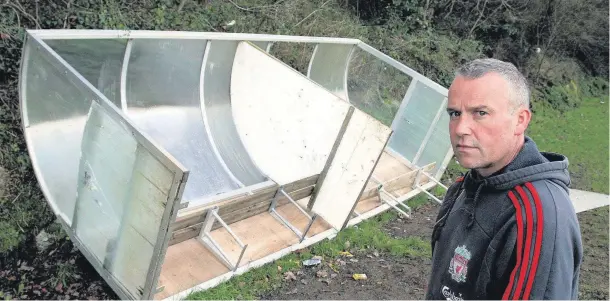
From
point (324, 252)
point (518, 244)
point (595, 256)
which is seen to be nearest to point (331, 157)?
point (324, 252)

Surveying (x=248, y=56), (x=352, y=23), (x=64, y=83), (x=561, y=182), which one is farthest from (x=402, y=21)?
(x=561, y=182)

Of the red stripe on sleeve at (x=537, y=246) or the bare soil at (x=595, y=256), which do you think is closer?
the red stripe on sleeve at (x=537, y=246)

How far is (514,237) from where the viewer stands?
156 cm

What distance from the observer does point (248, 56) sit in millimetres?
6438

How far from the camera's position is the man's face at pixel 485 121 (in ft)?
5.42

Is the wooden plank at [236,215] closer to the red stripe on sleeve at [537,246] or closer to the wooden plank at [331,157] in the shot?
the wooden plank at [331,157]

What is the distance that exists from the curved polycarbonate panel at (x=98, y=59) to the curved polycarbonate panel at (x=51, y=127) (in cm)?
37

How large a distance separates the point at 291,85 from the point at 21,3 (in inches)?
129

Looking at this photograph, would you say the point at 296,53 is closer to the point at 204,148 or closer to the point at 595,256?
the point at 204,148

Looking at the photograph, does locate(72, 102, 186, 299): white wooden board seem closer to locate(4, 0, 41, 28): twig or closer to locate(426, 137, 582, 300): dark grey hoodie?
locate(426, 137, 582, 300): dark grey hoodie

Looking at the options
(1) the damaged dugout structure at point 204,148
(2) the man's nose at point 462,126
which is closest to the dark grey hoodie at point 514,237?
(2) the man's nose at point 462,126

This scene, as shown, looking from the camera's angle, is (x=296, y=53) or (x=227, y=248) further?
(x=296, y=53)

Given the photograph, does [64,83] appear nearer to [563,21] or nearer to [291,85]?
[291,85]

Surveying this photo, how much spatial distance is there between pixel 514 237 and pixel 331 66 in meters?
7.09
